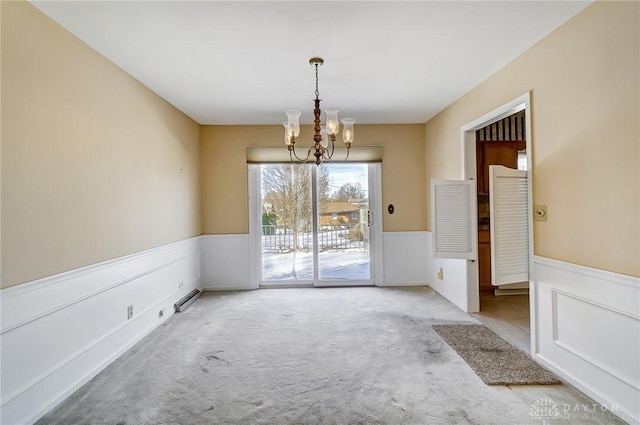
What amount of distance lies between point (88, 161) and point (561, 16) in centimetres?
361

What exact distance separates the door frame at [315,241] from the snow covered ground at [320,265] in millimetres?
82

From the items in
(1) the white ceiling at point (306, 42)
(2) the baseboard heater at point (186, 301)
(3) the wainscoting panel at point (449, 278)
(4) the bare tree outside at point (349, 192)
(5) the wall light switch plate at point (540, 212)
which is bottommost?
(2) the baseboard heater at point (186, 301)

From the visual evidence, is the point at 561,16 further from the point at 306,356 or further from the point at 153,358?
the point at 153,358

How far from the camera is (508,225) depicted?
252 centimetres

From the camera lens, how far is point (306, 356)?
2.57 metres

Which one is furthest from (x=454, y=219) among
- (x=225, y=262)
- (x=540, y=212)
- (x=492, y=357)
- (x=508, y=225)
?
(x=225, y=262)

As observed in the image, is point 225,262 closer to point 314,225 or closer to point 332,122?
point 314,225

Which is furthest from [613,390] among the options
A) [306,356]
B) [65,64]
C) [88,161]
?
[65,64]

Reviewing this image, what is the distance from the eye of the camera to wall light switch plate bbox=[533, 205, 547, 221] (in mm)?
2361

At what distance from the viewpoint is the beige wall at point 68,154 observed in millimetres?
1756

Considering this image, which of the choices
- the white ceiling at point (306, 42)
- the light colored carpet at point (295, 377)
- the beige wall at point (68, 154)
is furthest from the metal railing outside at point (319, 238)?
the white ceiling at point (306, 42)

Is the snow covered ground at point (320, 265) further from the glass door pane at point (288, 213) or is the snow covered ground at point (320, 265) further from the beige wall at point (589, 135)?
the beige wall at point (589, 135)

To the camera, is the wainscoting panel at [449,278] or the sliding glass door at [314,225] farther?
the sliding glass door at [314,225]

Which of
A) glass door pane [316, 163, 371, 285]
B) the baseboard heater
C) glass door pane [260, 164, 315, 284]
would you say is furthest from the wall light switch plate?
the baseboard heater
